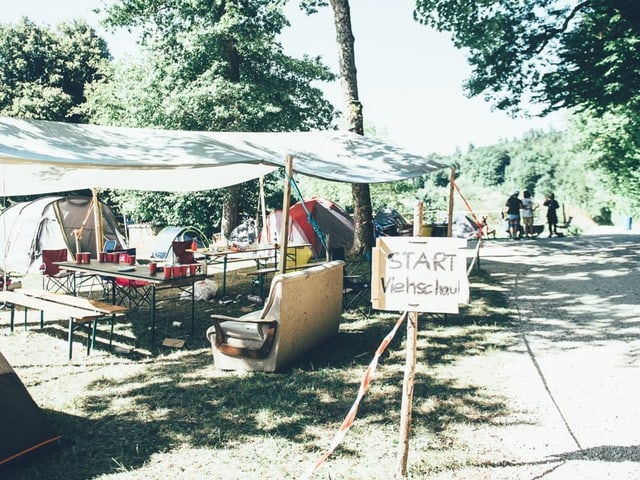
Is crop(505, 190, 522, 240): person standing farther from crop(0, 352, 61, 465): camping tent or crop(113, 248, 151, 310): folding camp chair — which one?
crop(0, 352, 61, 465): camping tent

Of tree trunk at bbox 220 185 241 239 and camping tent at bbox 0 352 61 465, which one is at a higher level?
tree trunk at bbox 220 185 241 239

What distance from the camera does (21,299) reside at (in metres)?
5.77

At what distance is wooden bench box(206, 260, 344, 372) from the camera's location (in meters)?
4.47

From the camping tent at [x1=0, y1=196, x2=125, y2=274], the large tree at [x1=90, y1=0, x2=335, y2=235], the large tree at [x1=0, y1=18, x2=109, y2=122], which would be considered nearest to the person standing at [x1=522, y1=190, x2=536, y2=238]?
the large tree at [x1=90, y1=0, x2=335, y2=235]

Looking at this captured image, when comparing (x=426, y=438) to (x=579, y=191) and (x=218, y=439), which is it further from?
(x=579, y=191)

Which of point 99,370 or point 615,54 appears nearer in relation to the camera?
point 99,370

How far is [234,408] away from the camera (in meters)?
3.82

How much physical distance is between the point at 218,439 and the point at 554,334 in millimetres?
4147

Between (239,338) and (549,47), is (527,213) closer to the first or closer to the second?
(549,47)

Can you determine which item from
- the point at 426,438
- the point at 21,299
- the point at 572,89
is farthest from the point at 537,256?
the point at 21,299

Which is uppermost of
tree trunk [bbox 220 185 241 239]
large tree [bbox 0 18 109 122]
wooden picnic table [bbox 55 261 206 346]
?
large tree [bbox 0 18 109 122]

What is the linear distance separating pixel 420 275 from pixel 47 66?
25.7 metres

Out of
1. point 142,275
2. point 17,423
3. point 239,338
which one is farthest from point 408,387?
point 142,275

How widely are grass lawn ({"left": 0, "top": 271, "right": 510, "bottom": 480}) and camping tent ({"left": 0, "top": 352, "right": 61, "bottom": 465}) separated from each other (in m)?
0.09
